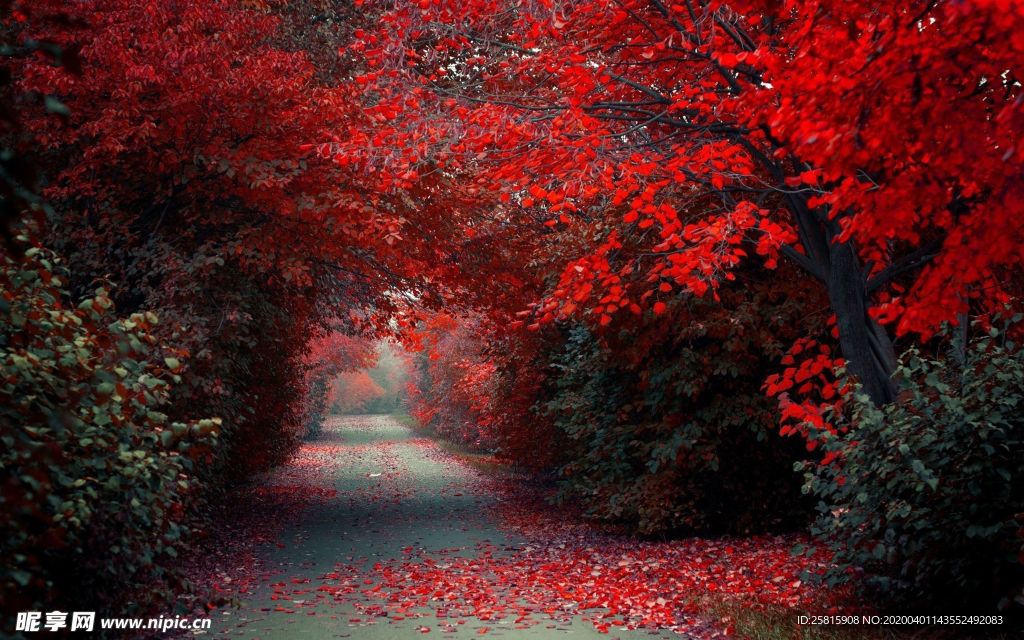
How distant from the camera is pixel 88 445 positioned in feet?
13.4

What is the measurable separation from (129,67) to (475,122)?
3.99 meters

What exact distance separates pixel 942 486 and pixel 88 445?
5.39 m

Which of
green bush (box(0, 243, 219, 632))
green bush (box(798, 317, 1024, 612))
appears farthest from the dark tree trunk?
green bush (box(0, 243, 219, 632))

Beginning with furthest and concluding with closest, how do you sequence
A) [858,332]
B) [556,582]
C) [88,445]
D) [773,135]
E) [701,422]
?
[701,422]
[556,582]
[858,332]
[773,135]
[88,445]

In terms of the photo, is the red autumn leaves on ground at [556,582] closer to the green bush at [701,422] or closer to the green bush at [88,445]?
the green bush at [701,422]

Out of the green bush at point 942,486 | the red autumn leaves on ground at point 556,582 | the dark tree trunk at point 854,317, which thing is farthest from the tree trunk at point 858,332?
the red autumn leaves on ground at point 556,582

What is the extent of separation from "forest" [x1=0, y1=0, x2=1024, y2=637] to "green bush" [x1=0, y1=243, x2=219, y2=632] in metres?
0.02

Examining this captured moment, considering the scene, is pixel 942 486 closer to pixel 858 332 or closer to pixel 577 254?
pixel 858 332

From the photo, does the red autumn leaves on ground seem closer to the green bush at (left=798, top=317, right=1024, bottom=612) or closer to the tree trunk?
the green bush at (left=798, top=317, right=1024, bottom=612)

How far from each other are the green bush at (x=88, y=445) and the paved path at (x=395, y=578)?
2281 mm

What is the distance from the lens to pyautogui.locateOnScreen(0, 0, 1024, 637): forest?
4246mm

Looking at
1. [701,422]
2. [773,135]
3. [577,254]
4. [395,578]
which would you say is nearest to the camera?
[773,135]

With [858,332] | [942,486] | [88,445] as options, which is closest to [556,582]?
[858,332]

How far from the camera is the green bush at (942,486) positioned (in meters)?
5.11
